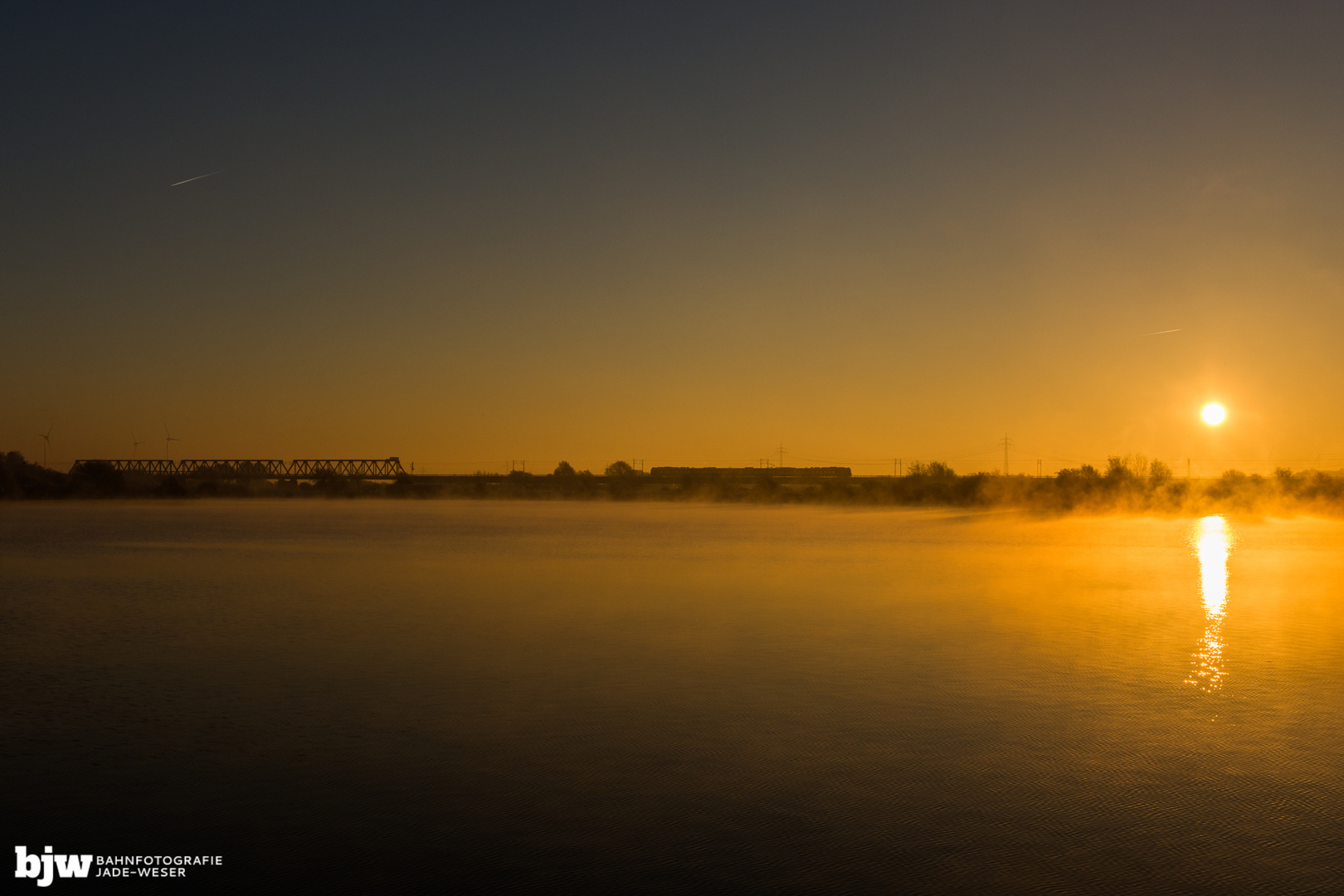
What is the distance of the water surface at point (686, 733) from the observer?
6.19 m

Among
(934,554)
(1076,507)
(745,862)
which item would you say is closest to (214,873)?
(745,862)

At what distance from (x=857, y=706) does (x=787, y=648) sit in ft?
11.4

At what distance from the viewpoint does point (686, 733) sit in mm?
9055

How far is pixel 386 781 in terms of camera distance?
760 centimetres

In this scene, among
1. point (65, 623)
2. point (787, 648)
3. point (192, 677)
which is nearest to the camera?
point (192, 677)

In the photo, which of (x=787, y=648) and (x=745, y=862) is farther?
(x=787, y=648)

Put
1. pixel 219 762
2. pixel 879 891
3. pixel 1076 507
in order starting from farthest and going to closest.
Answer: pixel 1076 507
pixel 219 762
pixel 879 891

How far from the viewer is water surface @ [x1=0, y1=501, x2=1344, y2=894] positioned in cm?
619

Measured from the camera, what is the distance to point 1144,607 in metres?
18.2

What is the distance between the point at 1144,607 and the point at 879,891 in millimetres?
14493

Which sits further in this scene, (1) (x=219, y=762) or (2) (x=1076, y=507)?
(2) (x=1076, y=507)

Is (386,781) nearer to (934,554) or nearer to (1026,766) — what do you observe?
(1026,766)

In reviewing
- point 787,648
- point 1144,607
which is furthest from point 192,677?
point 1144,607

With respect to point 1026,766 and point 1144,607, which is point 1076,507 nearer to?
point 1144,607
